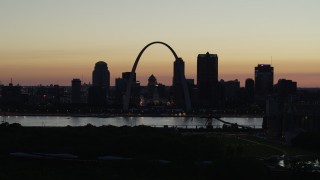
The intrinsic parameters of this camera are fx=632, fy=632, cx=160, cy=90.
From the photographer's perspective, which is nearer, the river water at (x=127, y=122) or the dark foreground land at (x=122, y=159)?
the dark foreground land at (x=122, y=159)

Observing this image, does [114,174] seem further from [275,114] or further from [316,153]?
[275,114]

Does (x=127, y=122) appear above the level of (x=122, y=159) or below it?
above

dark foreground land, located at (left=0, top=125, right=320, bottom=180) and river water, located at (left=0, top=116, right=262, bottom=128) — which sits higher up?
river water, located at (left=0, top=116, right=262, bottom=128)

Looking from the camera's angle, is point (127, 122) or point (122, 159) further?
point (127, 122)

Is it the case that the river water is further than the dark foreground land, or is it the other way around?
the river water

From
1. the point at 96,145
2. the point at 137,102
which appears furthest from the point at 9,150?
the point at 137,102

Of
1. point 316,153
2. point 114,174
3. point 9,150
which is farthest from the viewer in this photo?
point 316,153

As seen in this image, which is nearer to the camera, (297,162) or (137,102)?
(297,162)

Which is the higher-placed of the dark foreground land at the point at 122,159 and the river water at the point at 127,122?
the river water at the point at 127,122
